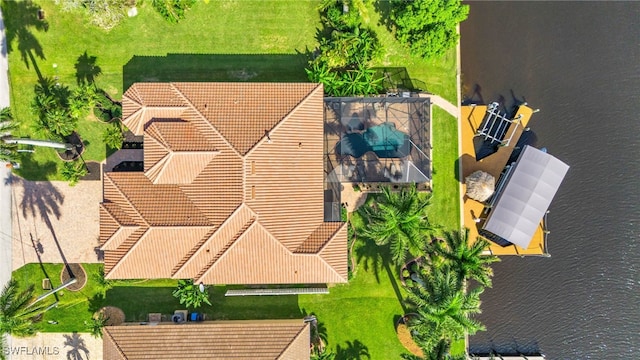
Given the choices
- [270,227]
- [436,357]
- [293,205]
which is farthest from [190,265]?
[436,357]

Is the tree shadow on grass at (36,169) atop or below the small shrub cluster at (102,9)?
below

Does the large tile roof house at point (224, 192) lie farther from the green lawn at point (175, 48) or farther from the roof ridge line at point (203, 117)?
the green lawn at point (175, 48)

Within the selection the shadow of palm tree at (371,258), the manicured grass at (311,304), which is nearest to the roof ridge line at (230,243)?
the manicured grass at (311,304)

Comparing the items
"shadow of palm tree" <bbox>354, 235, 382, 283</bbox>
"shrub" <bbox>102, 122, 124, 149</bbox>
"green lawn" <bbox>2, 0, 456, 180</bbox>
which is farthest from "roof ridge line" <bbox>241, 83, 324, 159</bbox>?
"shadow of palm tree" <bbox>354, 235, 382, 283</bbox>

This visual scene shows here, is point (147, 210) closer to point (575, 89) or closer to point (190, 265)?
point (190, 265)

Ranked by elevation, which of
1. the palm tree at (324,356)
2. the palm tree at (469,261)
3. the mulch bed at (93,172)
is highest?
the mulch bed at (93,172)

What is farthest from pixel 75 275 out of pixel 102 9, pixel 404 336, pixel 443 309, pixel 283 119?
pixel 443 309
